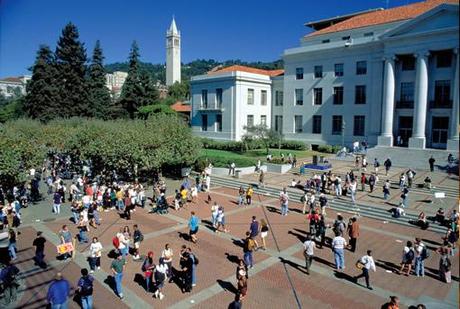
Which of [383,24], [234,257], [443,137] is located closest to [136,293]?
[234,257]

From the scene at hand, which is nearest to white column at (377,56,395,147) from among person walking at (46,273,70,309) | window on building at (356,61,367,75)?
window on building at (356,61,367,75)

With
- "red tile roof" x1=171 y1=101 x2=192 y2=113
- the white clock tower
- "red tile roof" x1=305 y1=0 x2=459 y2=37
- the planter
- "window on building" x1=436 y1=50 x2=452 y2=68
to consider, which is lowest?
the planter

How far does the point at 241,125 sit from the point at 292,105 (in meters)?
8.27

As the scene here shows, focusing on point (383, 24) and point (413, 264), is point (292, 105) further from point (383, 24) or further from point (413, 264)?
point (413, 264)

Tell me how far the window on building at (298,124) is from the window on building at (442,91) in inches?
714

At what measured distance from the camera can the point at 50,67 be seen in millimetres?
57656

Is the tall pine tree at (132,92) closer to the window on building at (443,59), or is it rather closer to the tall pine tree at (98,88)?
the tall pine tree at (98,88)

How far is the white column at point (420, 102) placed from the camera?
127 ft

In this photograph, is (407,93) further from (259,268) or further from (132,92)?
(132,92)

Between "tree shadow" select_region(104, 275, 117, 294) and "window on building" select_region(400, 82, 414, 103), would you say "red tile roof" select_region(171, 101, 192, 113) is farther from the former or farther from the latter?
"tree shadow" select_region(104, 275, 117, 294)

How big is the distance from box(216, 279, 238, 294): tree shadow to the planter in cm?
2376

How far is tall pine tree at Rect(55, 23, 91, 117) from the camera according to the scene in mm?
58156

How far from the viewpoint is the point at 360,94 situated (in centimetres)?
4647

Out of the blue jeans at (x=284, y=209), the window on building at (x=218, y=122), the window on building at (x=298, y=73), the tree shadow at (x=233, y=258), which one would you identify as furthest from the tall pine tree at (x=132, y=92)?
the tree shadow at (x=233, y=258)
